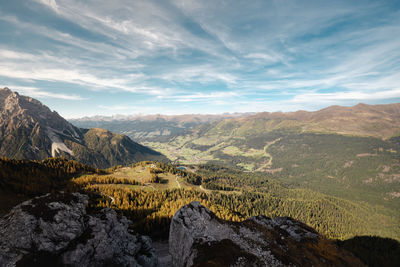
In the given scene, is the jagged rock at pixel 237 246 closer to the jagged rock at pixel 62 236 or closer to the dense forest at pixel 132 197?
the jagged rock at pixel 62 236

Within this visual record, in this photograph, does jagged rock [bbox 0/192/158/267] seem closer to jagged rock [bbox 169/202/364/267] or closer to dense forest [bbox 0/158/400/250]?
jagged rock [bbox 169/202/364/267]

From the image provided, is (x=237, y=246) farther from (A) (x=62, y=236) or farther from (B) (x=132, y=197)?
(B) (x=132, y=197)

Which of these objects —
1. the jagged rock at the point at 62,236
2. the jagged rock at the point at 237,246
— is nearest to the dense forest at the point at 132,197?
the jagged rock at the point at 62,236

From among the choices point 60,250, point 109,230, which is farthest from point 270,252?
point 60,250

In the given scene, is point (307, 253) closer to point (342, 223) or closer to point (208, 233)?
point (208, 233)

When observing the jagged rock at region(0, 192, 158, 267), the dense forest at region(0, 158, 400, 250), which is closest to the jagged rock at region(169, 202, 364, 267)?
the jagged rock at region(0, 192, 158, 267)

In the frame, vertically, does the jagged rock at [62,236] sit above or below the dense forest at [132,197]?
above
